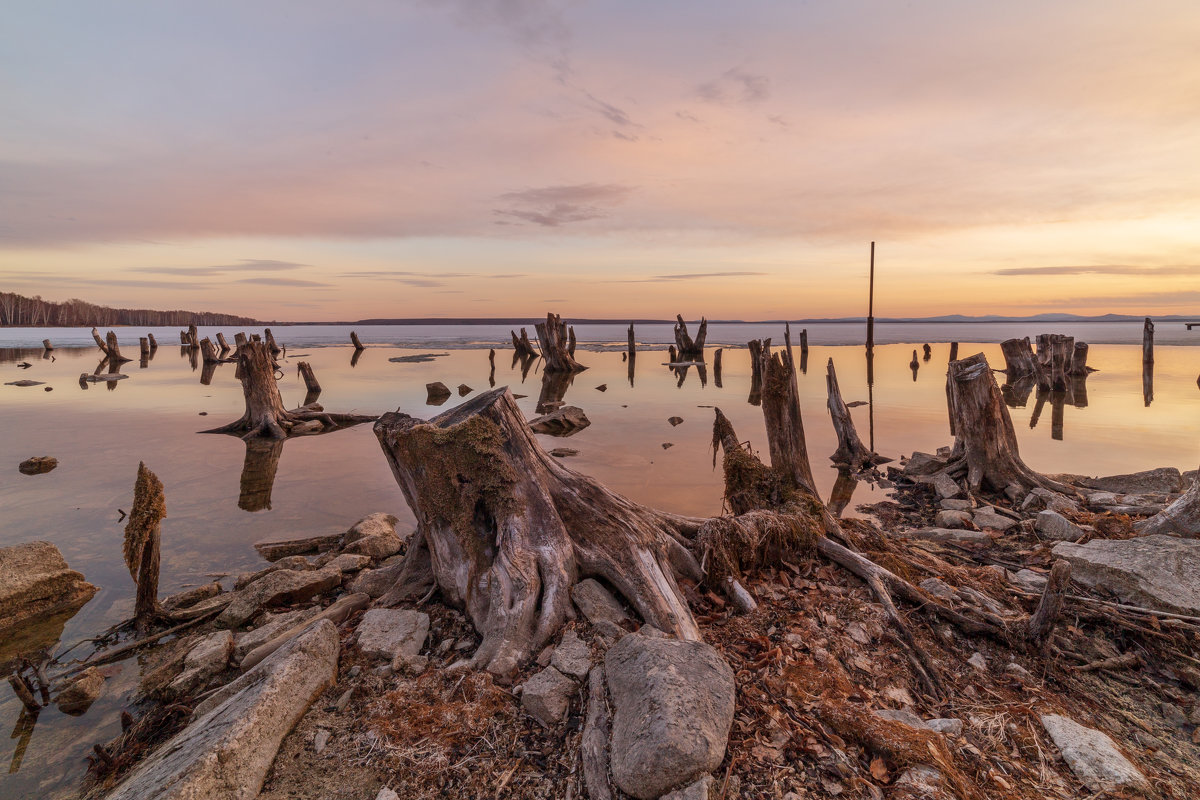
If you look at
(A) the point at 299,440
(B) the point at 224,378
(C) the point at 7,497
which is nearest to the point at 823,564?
(C) the point at 7,497

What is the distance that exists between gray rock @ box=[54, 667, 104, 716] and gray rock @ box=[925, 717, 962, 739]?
6.36 m

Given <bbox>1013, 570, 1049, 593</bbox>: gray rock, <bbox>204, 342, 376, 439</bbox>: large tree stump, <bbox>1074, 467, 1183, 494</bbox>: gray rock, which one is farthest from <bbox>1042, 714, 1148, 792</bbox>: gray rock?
<bbox>204, 342, 376, 439</bbox>: large tree stump

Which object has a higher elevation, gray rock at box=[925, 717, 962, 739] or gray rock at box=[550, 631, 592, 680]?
gray rock at box=[550, 631, 592, 680]

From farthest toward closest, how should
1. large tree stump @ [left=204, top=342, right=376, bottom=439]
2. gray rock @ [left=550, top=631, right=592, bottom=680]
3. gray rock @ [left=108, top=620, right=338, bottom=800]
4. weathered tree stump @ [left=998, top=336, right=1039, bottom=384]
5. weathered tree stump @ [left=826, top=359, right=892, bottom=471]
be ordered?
weathered tree stump @ [left=998, top=336, right=1039, bottom=384]
large tree stump @ [left=204, top=342, right=376, bottom=439]
weathered tree stump @ [left=826, top=359, right=892, bottom=471]
gray rock @ [left=550, top=631, right=592, bottom=680]
gray rock @ [left=108, top=620, right=338, bottom=800]

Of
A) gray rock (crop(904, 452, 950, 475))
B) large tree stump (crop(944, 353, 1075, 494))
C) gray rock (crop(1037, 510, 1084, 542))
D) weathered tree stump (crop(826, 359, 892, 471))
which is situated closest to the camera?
gray rock (crop(1037, 510, 1084, 542))

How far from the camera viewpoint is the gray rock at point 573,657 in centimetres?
381

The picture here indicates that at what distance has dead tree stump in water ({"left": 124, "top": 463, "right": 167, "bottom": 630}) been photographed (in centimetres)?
571

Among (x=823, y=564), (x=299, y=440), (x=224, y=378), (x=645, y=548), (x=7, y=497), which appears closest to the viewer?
(x=645, y=548)

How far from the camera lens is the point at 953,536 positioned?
24.3 ft

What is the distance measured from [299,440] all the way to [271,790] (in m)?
14.4

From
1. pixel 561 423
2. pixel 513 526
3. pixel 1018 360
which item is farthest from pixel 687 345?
pixel 513 526

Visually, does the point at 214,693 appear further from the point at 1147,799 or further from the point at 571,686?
the point at 1147,799

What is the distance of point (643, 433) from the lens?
1600 cm

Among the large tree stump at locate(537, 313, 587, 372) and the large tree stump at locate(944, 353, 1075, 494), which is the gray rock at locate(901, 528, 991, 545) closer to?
the large tree stump at locate(944, 353, 1075, 494)
